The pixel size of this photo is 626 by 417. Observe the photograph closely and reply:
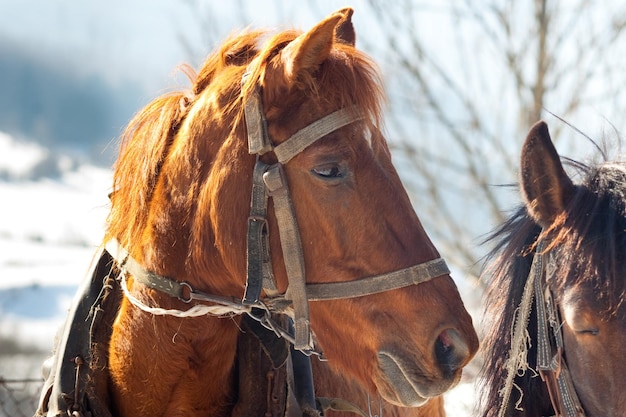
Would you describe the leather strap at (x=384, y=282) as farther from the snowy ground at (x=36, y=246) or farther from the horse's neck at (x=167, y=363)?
the snowy ground at (x=36, y=246)

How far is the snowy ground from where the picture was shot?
33.8 feet

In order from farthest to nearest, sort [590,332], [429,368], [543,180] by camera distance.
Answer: [543,180]
[590,332]
[429,368]

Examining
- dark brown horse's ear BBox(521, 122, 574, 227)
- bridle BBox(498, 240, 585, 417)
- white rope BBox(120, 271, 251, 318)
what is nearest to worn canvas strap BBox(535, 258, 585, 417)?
bridle BBox(498, 240, 585, 417)

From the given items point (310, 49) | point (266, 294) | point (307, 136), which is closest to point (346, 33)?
point (310, 49)

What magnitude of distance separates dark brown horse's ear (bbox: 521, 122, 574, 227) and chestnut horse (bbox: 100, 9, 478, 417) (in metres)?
0.58

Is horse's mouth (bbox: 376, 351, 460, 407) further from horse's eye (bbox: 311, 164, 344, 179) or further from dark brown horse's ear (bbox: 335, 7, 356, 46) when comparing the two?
dark brown horse's ear (bbox: 335, 7, 356, 46)

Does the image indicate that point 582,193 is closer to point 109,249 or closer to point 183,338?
point 183,338

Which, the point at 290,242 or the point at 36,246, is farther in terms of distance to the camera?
the point at 36,246

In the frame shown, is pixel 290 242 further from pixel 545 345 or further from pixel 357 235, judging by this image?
pixel 545 345

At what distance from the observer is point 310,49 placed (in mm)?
2336

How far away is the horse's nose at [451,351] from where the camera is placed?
2.19m

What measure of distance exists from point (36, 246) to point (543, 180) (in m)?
15.2

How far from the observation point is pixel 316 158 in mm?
2328

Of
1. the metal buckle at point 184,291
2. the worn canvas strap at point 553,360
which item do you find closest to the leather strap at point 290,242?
the metal buckle at point 184,291
